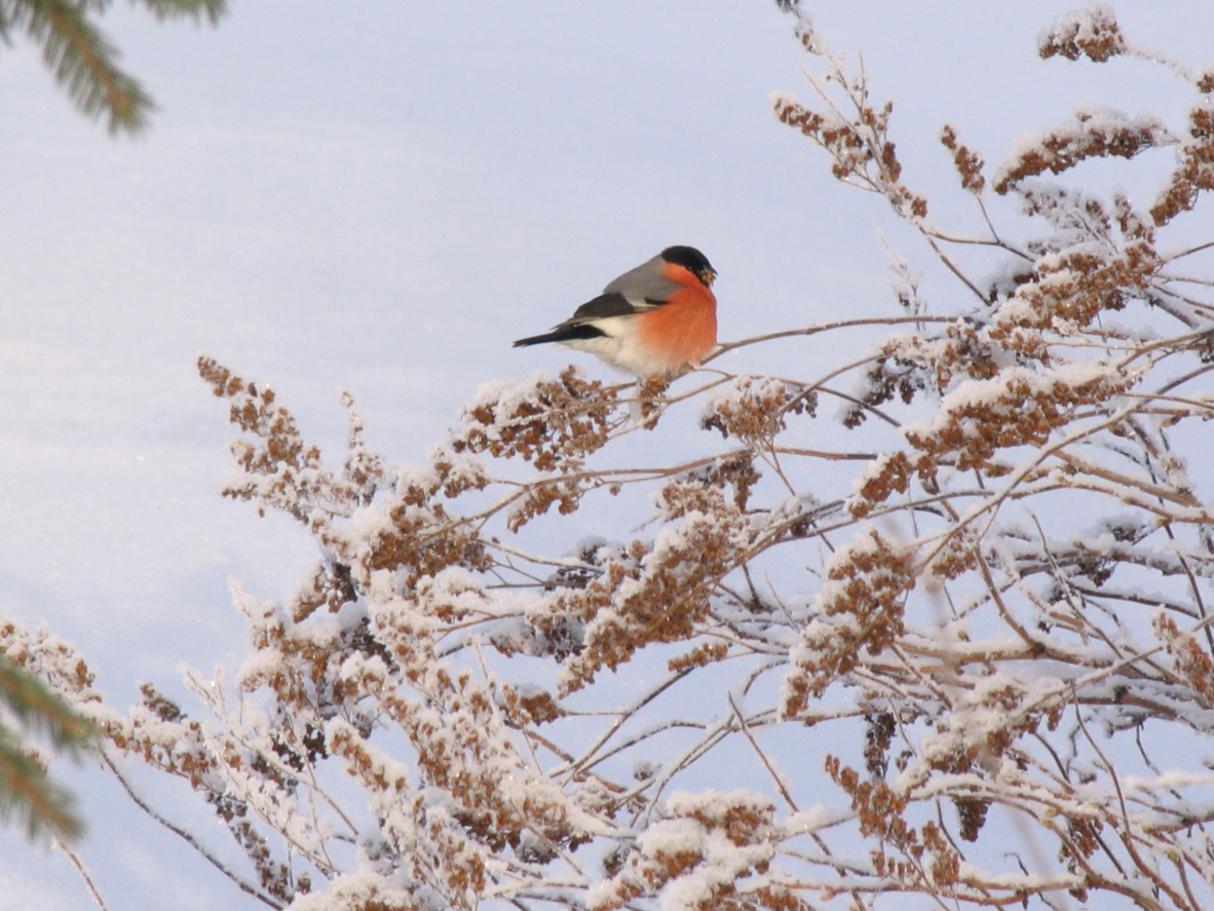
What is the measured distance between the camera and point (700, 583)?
153 inches

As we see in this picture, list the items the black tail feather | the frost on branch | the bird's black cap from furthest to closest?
the bird's black cap
the black tail feather
the frost on branch

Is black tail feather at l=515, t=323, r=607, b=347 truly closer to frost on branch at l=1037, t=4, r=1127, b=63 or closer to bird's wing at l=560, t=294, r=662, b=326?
bird's wing at l=560, t=294, r=662, b=326

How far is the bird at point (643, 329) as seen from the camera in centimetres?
598

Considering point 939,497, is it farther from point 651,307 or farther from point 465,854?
point 651,307

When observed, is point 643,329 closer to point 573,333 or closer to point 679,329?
point 679,329

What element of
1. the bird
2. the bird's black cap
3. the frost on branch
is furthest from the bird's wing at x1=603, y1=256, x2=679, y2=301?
the frost on branch

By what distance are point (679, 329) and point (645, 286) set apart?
0.29 m

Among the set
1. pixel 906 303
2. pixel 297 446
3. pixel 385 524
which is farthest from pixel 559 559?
pixel 906 303

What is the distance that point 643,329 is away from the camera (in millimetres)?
5980

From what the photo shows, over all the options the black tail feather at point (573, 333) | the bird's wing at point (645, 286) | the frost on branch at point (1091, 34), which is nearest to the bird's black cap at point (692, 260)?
the bird's wing at point (645, 286)

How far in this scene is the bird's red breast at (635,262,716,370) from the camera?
19.6ft

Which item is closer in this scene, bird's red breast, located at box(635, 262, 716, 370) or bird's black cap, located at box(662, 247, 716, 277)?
bird's red breast, located at box(635, 262, 716, 370)

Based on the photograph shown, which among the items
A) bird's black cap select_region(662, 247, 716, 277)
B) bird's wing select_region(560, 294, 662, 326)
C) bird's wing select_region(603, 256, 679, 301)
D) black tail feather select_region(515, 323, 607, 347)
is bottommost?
black tail feather select_region(515, 323, 607, 347)

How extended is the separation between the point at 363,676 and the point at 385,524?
0.65 m
